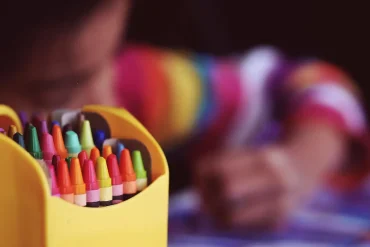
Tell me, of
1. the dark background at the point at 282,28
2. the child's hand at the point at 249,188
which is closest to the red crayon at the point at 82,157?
the child's hand at the point at 249,188

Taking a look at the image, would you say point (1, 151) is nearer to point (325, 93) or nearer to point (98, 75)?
point (98, 75)

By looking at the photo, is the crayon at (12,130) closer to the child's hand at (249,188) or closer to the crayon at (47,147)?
the crayon at (47,147)

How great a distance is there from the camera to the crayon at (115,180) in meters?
0.17

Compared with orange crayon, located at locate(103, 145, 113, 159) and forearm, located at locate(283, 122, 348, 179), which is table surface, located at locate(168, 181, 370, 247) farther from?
orange crayon, located at locate(103, 145, 113, 159)

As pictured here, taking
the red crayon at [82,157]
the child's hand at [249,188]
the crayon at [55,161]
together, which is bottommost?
the crayon at [55,161]

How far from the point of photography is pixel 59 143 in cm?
Answer: 18

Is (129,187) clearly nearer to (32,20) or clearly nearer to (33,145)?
(33,145)

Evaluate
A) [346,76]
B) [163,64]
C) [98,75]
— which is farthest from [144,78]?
[346,76]

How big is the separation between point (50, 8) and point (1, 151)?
0.14m

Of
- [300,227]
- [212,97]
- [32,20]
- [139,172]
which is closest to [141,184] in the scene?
[139,172]

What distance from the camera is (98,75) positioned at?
34cm

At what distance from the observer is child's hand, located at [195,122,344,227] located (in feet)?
1.28

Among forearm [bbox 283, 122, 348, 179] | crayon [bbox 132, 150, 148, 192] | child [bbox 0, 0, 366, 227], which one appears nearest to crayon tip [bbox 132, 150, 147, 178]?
crayon [bbox 132, 150, 148, 192]

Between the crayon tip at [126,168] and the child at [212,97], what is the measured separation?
0.43 feet
